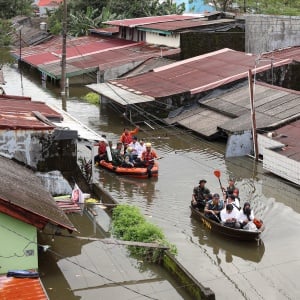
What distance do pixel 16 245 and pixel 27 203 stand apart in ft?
3.18

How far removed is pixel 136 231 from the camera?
15.6 metres

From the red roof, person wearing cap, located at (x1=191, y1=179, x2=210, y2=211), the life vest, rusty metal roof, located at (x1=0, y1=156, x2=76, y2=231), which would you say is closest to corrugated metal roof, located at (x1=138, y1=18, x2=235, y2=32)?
the life vest

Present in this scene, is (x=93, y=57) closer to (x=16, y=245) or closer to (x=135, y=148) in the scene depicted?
(x=135, y=148)

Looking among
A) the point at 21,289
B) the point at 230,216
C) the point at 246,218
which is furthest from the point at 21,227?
the point at 246,218

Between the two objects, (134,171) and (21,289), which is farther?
(134,171)

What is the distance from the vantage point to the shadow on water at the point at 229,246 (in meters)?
15.5

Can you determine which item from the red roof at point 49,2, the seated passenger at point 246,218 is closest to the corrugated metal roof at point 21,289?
the seated passenger at point 246,218

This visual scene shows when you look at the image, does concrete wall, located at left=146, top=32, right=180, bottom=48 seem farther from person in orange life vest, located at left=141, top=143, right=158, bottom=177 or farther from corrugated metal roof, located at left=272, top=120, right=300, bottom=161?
person in orange life vest, located at left=141, top=143, right=158, bottom=177

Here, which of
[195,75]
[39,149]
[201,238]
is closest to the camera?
[201,238]

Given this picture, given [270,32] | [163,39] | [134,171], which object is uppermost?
[270,32]

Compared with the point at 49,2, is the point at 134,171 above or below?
below

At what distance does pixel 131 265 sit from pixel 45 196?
9.27ft

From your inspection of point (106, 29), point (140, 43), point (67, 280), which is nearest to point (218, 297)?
point (67, 280)

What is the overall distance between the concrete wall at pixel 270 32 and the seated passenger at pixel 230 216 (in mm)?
23822
